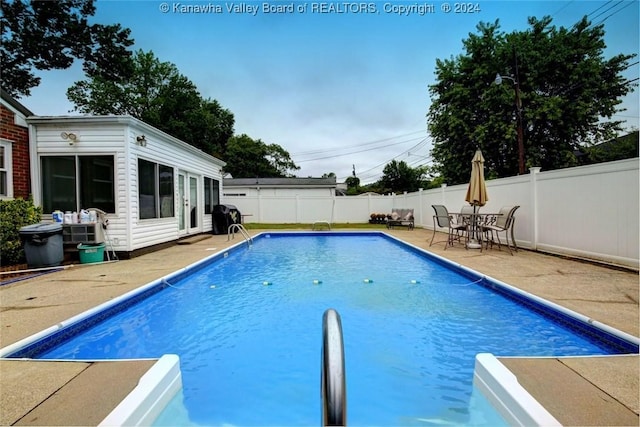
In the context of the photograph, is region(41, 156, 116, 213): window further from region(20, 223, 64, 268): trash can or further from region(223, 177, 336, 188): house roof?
region(223, 177, 336, 188): house roof

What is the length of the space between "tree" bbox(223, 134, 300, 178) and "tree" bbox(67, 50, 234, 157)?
22.8ft

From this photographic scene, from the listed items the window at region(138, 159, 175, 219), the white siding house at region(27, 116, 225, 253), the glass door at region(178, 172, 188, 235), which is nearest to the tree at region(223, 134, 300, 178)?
the glass door at region(178, 172, 188, 235)

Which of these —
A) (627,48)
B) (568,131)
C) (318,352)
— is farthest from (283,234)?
(627,48)

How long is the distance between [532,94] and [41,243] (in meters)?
18.3

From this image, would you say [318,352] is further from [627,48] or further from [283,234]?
[627,48]

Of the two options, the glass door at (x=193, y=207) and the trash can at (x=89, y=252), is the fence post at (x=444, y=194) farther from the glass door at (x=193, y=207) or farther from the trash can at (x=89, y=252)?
the trash can at (x=89, y=252)

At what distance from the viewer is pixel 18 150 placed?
665 centimetres

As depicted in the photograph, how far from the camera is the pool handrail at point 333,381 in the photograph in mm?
1214

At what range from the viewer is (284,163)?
43.3 meters

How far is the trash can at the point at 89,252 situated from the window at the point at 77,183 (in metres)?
0.88

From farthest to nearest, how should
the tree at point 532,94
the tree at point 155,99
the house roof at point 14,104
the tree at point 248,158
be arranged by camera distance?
the tree at point 248,158
the tree at point 155,99
the tree at point 532,94
the house roof at point 14,104

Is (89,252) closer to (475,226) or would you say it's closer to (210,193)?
(210,193)

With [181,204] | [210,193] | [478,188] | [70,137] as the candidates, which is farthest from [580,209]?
[210,193]

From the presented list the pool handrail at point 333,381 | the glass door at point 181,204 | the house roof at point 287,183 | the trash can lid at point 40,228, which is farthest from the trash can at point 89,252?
the house roof at point 287,183
